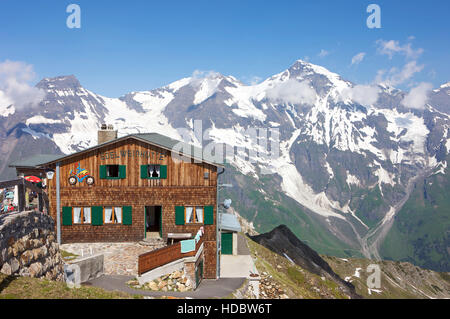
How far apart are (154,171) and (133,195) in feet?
9.19

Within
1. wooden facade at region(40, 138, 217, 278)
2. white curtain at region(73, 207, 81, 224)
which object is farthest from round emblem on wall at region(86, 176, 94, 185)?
white curtain at region(73, 207, 81, 224)

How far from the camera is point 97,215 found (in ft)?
106

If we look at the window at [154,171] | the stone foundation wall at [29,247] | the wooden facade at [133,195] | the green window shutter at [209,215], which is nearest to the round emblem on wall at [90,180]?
the wooden facade at [133,195]

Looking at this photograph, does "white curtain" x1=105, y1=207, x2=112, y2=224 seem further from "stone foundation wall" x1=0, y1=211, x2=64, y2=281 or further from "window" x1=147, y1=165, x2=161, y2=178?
"stone foundation wall" x1=0, y1=211, x2=64, y2=281

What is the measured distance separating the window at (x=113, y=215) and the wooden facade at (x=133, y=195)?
0.86ft

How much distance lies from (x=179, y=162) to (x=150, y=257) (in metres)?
9.86

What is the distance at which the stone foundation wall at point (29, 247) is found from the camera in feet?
42.3

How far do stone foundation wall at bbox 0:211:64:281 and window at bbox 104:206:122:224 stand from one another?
1380 cm

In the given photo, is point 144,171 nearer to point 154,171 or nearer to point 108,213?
point 154,171

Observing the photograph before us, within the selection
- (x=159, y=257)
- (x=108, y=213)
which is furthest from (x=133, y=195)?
(x=159, y=257)

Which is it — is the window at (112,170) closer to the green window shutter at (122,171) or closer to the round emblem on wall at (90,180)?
the green window shutter at (122,171)

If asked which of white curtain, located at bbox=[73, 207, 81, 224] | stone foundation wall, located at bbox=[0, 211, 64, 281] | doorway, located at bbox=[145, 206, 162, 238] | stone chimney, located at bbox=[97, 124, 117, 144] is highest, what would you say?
stone chimney, located at bbox=[97, 124, 117, 144]

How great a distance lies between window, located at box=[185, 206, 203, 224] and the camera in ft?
106

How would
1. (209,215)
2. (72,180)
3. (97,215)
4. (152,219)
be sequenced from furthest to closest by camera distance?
(152,219) < (209,215) < (97,215) < (72,180)
